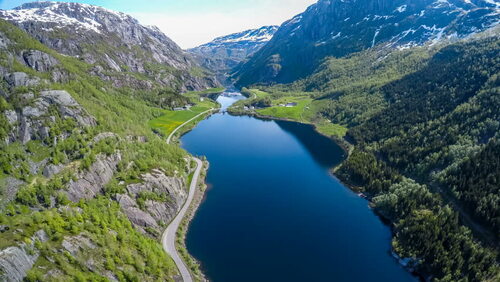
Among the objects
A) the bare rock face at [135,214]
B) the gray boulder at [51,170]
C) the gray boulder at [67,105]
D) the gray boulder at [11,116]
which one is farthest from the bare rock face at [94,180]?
the gray boulder at [11,116]

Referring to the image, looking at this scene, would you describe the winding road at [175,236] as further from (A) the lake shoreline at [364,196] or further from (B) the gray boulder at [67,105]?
(A) the lake shoreline at [364,196]

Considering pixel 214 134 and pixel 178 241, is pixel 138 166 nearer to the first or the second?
pixel 178 241

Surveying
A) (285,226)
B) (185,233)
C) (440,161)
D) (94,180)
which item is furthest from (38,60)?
(440,161)

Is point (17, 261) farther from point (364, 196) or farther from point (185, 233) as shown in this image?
point (364, 196)

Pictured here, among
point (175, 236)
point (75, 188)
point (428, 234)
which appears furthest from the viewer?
point (175, 236)

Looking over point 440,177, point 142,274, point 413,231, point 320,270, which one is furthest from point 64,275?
point 440,177

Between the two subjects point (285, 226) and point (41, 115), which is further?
point (41, 115)
